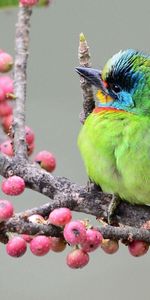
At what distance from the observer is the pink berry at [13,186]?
242 centimetres

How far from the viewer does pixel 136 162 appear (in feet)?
9.21

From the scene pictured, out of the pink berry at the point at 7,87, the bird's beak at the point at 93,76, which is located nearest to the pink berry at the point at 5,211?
the bird's beak at the point at 93,76

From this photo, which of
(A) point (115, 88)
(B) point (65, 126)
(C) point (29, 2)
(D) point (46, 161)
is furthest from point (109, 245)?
(B) point (65, 126)

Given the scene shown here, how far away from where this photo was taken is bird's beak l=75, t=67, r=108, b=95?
8.84 ft

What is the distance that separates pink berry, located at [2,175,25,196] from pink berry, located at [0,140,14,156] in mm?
333

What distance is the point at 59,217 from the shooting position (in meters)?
2.28

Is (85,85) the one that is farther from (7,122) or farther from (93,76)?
(7,122)

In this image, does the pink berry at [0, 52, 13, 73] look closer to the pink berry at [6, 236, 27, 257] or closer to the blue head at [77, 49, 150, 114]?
the blue head at [77, 49, 150, 114]

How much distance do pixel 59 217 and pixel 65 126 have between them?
2.58 meters

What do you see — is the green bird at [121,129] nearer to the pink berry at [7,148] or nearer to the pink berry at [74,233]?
the pink berry at [7,148]

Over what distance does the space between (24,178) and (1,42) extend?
9.65 feet

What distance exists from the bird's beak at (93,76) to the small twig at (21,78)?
203 mm

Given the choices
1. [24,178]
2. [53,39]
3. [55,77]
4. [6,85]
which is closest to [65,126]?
[55,77]

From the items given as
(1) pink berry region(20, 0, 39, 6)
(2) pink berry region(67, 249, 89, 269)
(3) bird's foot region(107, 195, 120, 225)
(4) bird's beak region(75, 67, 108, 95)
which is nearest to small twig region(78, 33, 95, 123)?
(4) bird's beak region(75, 67, 108, 95)
